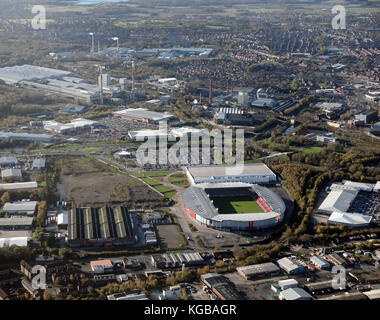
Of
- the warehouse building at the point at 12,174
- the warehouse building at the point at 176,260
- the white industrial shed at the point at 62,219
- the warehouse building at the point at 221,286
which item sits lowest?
the warehouse building at the point at 176,260

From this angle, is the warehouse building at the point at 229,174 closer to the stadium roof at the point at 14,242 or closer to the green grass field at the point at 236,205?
the green grass field at the point at 236,205

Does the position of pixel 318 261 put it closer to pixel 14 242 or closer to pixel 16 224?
pixel 14 242

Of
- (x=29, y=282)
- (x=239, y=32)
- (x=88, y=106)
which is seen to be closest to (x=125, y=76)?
(x=88, y=106)

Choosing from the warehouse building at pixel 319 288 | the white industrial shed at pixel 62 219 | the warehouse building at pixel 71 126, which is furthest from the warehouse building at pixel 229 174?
the warehouse building at pixel 71 126

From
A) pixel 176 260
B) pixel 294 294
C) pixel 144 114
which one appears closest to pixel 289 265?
pixel 294 294

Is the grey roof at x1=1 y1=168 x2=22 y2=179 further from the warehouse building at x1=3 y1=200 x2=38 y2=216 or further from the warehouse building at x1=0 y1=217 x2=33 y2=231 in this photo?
the warehouse building at x1=0 y1=217 x2=33 y2=231
